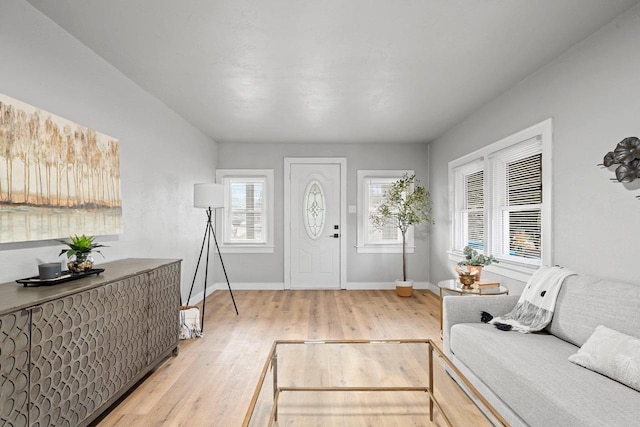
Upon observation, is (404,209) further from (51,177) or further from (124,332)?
(51,177)

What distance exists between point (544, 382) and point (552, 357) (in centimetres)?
35

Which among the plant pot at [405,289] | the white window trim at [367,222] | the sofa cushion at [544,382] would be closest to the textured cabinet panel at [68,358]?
the sofa cushion at [544,382]

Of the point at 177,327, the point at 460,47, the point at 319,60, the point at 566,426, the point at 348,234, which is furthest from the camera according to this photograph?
the point at 348,234

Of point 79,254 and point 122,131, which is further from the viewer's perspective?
point 122,131

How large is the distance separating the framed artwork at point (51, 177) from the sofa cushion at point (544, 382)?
2.84 m

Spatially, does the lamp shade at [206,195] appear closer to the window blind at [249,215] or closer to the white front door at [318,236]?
the window blind at [249,215]

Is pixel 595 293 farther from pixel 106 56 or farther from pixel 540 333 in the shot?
pixel 106 56

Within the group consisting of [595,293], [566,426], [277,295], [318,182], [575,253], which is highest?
[318,182]

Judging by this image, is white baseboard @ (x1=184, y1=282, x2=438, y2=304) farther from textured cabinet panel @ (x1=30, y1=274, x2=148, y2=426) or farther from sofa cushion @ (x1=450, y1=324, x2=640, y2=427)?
sofa cushion @ (x1=450, y1=324, x2=640, y2=427)

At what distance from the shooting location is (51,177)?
2334mm

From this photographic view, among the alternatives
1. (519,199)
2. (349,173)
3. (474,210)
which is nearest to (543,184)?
(519,199)

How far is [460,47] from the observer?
2727mm

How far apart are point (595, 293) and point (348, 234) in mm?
4118

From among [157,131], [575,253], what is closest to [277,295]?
[157,131]
